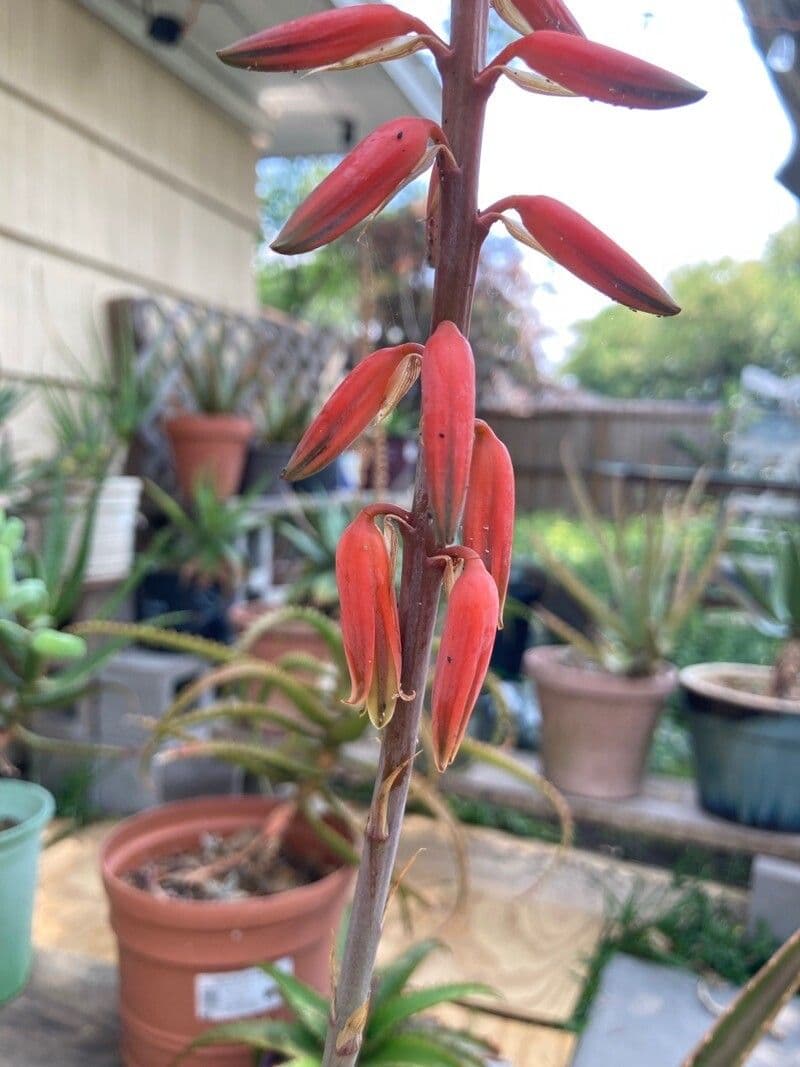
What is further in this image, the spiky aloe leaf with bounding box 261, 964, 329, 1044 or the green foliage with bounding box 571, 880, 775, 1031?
the green foliage with bounding box 571, 880, 775, 1031

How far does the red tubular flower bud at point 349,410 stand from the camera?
43 cm

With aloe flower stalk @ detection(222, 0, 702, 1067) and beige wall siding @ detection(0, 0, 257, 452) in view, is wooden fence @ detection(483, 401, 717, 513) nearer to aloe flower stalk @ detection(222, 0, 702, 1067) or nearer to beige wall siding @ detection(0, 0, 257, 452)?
beige wall siding @ detection(0, 0, 257, 452)

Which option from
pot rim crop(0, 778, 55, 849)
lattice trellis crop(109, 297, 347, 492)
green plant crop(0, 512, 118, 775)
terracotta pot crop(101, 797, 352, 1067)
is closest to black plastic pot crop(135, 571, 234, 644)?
lattice trellis crop(109, 297, 347, 492)

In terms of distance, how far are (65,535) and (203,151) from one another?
1.56 metres

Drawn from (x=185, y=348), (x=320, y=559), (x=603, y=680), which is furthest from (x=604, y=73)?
(x=185, y=348)

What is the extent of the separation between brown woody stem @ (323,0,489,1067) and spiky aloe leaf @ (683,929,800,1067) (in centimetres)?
24

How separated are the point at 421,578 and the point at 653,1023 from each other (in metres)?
1.04

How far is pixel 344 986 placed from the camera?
504 mm

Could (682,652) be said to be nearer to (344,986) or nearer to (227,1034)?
(227,1034)

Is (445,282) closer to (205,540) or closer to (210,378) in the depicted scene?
(205,540)

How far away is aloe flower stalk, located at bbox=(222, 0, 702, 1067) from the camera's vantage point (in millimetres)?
401

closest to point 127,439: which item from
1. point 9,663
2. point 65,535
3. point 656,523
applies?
point 65,535

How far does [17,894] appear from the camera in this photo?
1145 mm

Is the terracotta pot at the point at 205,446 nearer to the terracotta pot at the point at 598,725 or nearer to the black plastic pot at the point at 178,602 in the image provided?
the black plastic pot at the point at 178,602
